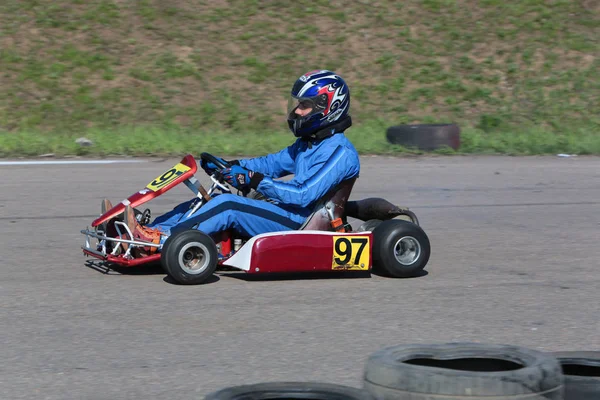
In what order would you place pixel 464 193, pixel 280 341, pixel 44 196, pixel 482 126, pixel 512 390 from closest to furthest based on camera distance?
pixel 512 390 < pixel 280 341 < pixel 44 196 < pixel 464 193 < pixel 482 126

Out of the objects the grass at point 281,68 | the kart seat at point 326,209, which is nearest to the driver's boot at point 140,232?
the kart seat at point 326,209

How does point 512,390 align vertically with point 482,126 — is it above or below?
below

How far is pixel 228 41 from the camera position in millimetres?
18906

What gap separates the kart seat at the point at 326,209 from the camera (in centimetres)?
596

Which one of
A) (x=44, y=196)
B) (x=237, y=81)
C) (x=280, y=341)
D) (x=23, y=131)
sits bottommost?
(x=280, y=341)

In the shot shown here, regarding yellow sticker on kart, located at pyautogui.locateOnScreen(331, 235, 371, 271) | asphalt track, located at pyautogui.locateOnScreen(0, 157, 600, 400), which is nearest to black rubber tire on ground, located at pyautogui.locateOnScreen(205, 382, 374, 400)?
asphalt track, located at pyautogui.locateOnScreen(0, 157, 600, 400)

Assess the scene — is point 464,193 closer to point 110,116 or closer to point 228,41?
point 110,116

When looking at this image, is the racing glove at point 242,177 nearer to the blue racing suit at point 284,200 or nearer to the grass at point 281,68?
the blue racing suit at point 284,200

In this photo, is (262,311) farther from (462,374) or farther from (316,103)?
(462,374)

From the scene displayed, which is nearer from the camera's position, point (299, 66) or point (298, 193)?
point (298, 193)

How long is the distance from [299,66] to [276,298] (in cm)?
1343

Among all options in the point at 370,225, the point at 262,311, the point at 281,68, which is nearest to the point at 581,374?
the point at 262,311

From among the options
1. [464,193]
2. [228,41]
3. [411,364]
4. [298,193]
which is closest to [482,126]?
[228,41]

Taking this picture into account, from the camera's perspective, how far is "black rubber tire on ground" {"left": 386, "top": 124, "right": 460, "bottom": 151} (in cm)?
1402
